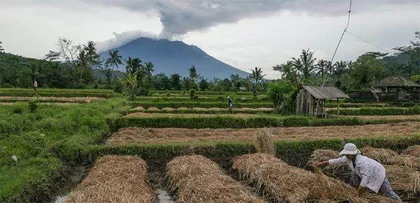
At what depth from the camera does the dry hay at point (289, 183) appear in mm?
6965

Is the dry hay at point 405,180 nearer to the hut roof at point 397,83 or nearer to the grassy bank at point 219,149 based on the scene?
the grassy bank at point 219,149

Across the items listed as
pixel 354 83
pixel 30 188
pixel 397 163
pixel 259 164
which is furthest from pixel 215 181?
pixel 354 83

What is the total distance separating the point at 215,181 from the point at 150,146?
4754 mm

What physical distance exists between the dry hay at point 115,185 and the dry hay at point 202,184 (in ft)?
2.20

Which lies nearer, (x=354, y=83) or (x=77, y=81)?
(x=354, y=83)

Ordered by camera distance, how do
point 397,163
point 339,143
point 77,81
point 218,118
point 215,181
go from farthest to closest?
point 77,81 → point 218,118 → point 339,143 → point 397,163 → point 215,181

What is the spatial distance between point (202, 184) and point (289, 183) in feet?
5.88

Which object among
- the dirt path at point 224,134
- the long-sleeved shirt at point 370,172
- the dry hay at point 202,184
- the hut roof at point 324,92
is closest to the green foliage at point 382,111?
the hut roof at point 324,92

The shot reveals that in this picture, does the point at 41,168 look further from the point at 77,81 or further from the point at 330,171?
the point at 77,81

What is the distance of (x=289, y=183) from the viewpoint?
7812mm

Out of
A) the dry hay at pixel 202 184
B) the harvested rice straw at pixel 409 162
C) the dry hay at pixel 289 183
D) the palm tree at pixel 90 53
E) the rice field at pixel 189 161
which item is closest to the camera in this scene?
the dry hay at pixel 289 183

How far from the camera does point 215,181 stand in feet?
26.1

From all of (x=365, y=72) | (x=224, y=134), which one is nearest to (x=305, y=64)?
(x=365, y=72)

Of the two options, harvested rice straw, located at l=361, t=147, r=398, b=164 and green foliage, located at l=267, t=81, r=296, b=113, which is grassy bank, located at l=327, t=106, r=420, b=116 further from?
harvested rice straw, located at l=361, t=147, r=398, b=164
